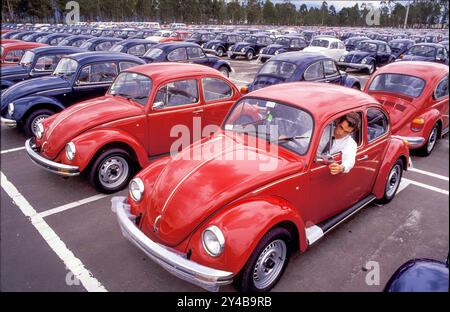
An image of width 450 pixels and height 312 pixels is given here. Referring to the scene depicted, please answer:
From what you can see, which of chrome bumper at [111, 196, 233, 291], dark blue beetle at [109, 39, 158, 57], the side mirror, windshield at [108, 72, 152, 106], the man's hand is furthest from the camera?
dark blue beetle at [109, 39, 158, 57]

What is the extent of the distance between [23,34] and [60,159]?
845 inches

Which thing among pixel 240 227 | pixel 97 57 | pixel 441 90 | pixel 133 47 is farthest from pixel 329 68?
pixel 133 47

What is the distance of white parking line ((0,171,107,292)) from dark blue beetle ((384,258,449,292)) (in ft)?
8.98

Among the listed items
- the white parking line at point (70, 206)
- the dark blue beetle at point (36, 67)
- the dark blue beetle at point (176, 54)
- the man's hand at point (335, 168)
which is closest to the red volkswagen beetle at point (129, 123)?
the white parking line at point (70, 206)

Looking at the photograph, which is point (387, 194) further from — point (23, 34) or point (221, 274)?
point (23, 34)

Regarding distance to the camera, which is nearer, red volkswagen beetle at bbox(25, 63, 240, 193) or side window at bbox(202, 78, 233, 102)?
red volkswagen beetle at bbox(25, 63, 240, 193)

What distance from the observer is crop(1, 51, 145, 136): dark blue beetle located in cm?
766

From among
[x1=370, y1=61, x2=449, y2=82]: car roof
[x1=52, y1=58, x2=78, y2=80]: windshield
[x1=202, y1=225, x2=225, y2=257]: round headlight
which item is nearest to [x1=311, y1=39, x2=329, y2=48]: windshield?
[x1=370, y1=61, x2=449, y2=82]: car roof

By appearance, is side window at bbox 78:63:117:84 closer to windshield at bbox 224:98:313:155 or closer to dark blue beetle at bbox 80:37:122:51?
windshield at bbox 224:98:313:155

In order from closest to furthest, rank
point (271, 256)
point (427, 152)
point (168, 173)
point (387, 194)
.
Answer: point (271, 256), point (168, 173), point (387, 194), point (427, 152)

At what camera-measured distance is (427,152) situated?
278 inches

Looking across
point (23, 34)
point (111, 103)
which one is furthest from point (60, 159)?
point (23, 34)

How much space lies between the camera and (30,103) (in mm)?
7590
